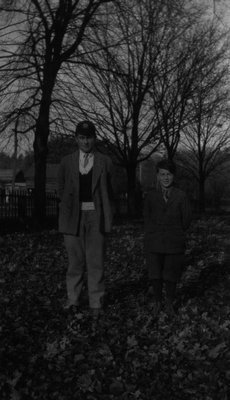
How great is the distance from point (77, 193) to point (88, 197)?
116mm

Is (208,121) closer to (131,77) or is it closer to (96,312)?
(131,77)

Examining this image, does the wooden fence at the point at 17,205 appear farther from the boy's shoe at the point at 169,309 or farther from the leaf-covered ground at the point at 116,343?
the boy's shoe at the point at 169,309

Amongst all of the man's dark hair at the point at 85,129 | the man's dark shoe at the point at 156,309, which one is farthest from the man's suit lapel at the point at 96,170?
the man's dark shoe at the point at 156,309

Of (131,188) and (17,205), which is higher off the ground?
(131,188)

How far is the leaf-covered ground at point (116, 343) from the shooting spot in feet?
12.2

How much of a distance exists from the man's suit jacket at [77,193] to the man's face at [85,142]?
0.29 ft

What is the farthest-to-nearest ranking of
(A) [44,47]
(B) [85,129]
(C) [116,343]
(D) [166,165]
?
(A) [44,47] → (D) [166,165] → (B) [85,129] → (C) [116,343]

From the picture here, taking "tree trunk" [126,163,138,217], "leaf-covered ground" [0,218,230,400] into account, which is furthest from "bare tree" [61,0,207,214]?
"leaf-covered ground" [0,218,230,400]

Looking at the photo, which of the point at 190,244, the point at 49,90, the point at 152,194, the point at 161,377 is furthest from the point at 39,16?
the point at 161,377

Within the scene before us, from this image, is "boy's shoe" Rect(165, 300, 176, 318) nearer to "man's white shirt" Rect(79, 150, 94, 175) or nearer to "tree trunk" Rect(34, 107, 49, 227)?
"man's white shirt" Rect(79, 150, 94, 175)

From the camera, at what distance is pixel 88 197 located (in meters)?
5.48

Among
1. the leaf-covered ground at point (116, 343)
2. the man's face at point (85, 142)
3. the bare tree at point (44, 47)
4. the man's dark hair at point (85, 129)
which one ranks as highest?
the bare tree at point (44, 47)

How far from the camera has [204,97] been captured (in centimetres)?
2822

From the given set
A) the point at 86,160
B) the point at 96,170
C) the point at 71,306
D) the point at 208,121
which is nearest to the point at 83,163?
the point at 86,160
